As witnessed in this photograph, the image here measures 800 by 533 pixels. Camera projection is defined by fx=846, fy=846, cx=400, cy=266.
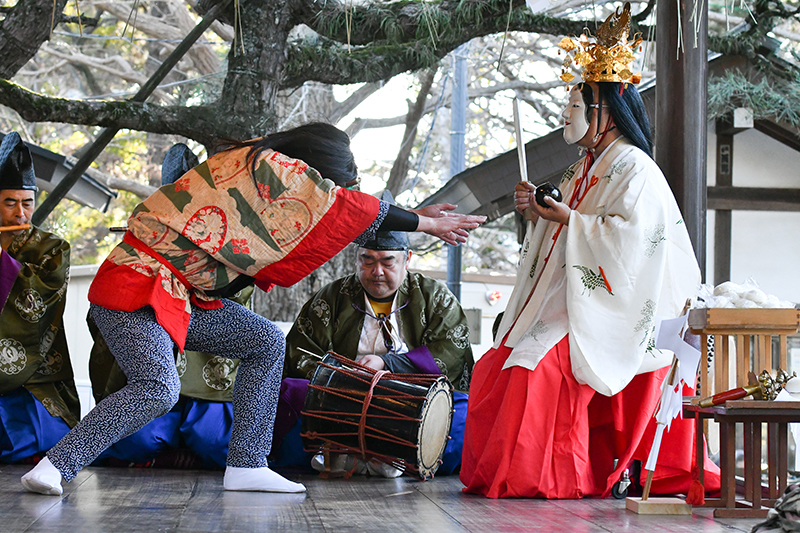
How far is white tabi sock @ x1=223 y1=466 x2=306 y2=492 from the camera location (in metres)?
3.08

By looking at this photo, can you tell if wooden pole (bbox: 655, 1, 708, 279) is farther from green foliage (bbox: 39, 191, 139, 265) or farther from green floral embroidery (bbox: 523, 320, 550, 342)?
green foliage (bbox: 39, 191, 139, 265)

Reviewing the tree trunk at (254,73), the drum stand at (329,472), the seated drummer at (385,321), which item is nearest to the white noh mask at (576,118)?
the seated drummer at (385,321)

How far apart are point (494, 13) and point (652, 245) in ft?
8.21

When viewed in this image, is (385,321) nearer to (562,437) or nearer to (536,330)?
(536,330)

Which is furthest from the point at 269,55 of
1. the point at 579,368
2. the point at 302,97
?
the point at 302,97

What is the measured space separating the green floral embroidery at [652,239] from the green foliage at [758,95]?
3.28m

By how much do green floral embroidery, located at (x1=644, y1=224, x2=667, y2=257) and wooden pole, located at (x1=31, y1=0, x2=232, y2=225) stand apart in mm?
2966

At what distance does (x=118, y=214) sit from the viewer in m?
13.4

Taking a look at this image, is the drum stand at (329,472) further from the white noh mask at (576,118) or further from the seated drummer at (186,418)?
the white noh mask at (576,118)

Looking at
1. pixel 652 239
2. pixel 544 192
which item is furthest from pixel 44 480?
pixel 652 239

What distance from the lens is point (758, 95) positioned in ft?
19.9

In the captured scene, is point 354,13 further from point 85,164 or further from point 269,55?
point 85,164

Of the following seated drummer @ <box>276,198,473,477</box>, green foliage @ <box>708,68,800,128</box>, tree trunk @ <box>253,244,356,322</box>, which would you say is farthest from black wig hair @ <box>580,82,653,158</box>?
tree trunk @ <box>253,244,356,322</box>

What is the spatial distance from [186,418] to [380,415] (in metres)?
1.09
